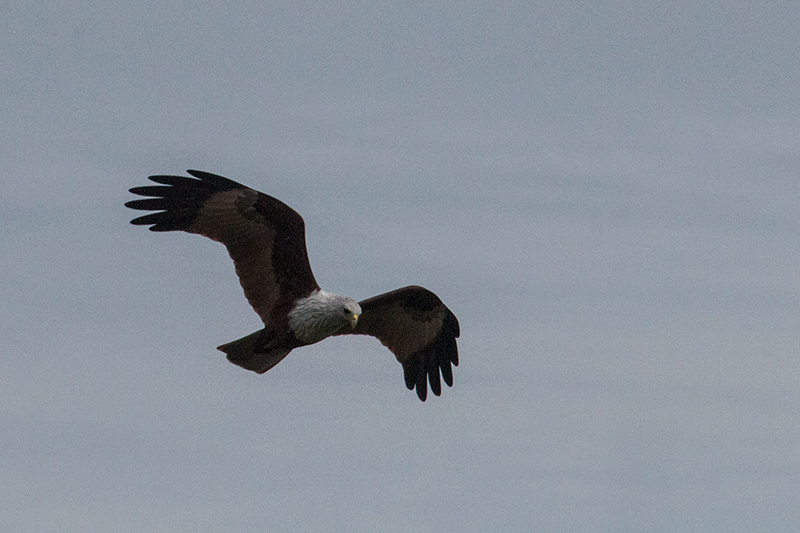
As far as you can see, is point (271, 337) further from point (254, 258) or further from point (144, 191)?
point (144, 191)

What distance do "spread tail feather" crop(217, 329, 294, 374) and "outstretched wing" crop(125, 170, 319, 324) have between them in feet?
0.95

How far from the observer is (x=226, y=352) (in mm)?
19859

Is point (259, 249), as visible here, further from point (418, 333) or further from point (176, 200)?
point (418, 333)

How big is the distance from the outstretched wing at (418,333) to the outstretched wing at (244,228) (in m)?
1.50

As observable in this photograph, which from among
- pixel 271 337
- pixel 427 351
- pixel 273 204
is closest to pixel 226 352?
pixel 271 337

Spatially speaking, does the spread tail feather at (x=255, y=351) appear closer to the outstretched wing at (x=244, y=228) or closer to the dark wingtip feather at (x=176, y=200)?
the outstretched wing at (x=244, y=228)

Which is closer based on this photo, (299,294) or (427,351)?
(299,294)

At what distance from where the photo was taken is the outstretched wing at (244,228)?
1988 cm

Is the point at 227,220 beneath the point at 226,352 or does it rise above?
above

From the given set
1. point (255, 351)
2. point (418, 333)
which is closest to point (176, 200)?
point (255, 351)

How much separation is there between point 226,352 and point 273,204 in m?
2.12

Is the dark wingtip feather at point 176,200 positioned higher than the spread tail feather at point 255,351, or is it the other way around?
the dark wingtip feather at point 176,200

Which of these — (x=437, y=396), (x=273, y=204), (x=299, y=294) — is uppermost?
(x=273, y=204)

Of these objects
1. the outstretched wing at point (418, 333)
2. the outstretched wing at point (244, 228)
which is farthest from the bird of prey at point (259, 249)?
the outstretched wing at point (418, 333)
